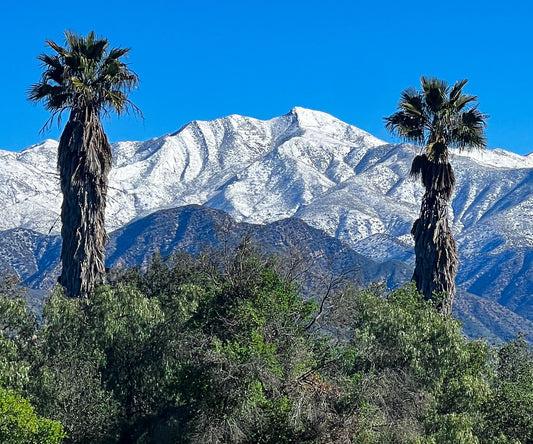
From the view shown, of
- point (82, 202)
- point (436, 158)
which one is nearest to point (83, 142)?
point (82, 202)

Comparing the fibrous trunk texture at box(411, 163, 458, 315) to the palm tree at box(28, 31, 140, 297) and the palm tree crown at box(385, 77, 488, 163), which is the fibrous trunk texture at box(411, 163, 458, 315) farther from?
the palm tree at box(28, 31, 140, 297)

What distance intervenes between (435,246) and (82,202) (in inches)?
473

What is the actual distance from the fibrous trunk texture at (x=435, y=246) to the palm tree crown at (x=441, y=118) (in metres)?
0.94

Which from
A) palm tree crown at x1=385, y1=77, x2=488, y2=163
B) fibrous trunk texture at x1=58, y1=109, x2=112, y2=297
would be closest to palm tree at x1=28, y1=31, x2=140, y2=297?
fibrous trunk texture at x1=58, y1=109, x2=112, y2=297

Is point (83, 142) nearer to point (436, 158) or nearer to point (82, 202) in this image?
point (82, 202)

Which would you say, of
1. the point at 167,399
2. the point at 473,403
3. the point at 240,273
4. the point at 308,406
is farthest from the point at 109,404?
the point at 473,403

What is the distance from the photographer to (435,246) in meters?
33.7

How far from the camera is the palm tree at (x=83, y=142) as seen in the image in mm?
31219

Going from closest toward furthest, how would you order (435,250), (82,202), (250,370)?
(250,370) < (82,202) < (435,250)

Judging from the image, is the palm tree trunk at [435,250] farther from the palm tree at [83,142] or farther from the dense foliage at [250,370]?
the palm tree at [83,142]

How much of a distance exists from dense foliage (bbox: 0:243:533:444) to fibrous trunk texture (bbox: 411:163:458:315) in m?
2.94

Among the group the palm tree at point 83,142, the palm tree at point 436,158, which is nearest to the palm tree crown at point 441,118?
the palm tree at point 436,158

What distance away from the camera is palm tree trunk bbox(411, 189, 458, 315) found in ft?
110

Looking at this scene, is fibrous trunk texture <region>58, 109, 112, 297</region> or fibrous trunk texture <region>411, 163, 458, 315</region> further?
fibrous trunk texture <region>411, 163, 458, 315</region>
